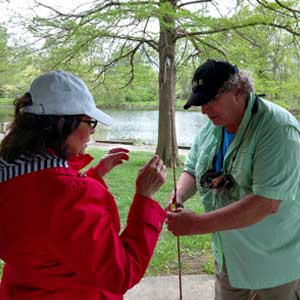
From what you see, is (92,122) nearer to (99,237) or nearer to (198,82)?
(99,237)

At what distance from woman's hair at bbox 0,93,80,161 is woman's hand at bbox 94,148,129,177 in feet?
1.51

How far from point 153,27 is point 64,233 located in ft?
17.3

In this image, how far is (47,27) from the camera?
5617 millimetres

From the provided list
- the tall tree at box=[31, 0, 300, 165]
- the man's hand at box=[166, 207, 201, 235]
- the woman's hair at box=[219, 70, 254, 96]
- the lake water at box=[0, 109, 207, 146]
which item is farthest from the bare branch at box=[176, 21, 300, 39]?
the man's hand at box=[166, 207, 201, 235]

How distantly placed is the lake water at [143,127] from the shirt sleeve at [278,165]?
392 cm

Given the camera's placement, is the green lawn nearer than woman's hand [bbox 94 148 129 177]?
No

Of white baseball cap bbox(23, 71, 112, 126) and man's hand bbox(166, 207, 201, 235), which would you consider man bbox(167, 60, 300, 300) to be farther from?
white baseball cap bbox(23, 71, 112, 126)

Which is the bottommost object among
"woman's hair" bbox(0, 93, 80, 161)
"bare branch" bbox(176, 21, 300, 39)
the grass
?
the grass

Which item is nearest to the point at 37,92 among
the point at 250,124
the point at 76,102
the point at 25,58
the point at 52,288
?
the point at 76,102

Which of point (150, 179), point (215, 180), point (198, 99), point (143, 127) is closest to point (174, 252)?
point (215, 180)

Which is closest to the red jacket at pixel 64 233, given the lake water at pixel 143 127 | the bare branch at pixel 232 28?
the bare branch at pixel 232 28

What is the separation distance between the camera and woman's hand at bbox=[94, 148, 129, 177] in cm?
150

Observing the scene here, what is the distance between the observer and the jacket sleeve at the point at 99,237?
3.01 feet

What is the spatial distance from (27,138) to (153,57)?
19.3 ft
